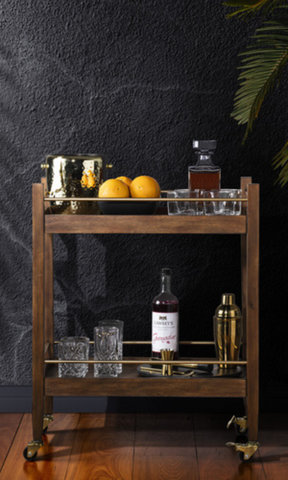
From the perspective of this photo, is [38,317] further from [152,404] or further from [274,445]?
[274,445]

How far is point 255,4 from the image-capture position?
176 centimetres

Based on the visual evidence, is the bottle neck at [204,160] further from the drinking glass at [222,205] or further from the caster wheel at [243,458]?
the caster wheel at [243,458]

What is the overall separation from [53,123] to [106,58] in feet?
0.92

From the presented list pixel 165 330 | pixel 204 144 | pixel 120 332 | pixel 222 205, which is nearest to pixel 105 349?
pixel 120 332

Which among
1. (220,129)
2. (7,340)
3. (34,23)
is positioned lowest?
(7,340)

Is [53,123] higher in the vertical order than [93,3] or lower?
lower

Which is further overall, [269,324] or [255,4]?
[269,324]

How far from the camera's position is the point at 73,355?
199cm

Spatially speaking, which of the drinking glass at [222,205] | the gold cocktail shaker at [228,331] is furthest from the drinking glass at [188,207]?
the gold cocktail shaker at [228,331]

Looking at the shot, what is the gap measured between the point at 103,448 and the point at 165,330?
396 millimetres

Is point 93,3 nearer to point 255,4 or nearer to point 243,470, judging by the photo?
point 255,4

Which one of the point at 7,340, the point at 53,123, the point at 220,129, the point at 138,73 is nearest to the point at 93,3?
the point at 138,73

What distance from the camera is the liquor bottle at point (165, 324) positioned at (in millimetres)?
1962

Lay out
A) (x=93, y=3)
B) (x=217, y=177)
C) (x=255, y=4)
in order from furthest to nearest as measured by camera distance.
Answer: (x=93, y=3) → (x=217, y=177) → (x=255, y=4)
